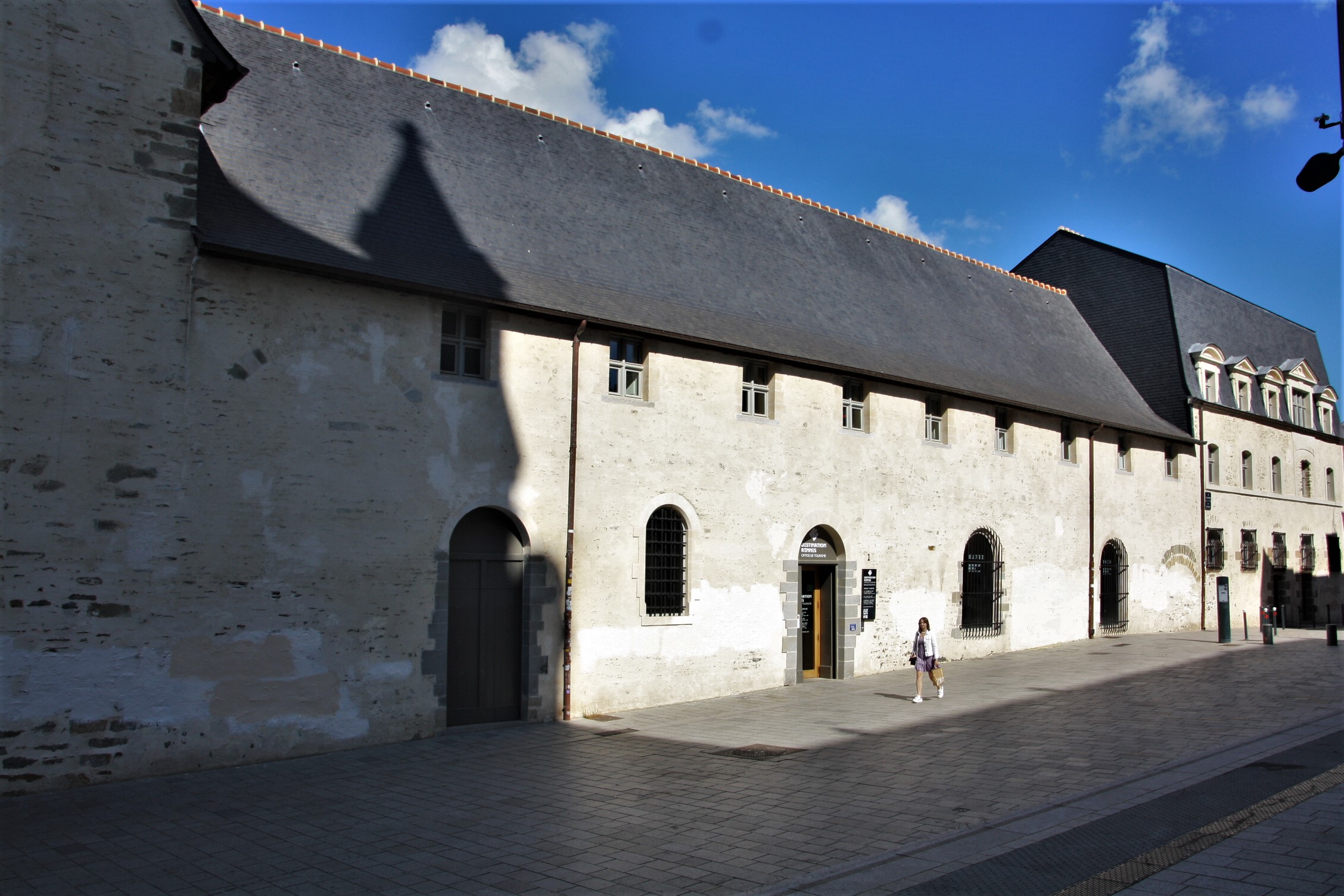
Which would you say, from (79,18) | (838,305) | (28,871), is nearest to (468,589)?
(28,871)

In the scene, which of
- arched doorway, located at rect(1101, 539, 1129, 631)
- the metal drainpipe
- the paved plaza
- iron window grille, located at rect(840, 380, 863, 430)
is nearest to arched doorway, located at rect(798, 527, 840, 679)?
iron window grille, located at rect(840, 380, 863, 430)

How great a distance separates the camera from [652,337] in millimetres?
15602

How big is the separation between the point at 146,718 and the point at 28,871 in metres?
3.30

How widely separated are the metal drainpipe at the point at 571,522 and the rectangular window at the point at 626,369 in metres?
0.73

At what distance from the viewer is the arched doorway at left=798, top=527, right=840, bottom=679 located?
18.6 meters

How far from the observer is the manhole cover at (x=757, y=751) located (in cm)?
1156

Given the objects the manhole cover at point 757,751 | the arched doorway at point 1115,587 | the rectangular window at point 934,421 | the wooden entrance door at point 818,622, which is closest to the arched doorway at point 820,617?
the wooden entrance door at point 818,622

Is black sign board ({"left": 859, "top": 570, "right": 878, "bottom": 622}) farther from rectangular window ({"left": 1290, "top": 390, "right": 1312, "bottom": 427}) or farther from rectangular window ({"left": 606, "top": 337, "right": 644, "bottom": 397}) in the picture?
rectangular window ({"left": 1290, "top": 390, "right": 1312, "bottom": 427})

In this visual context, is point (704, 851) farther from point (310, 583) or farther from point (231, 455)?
point (231, 455)

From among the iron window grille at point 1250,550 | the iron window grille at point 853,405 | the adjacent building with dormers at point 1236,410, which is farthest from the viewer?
the iron window grille at point 1250,550

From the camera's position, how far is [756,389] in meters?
17.4

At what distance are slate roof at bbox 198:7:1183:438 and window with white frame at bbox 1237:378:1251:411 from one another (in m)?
9.45

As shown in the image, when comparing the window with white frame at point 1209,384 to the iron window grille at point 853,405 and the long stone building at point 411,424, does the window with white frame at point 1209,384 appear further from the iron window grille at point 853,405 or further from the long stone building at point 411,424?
the iron window grille at point 853,405

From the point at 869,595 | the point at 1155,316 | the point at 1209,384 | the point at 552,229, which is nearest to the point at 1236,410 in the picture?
the point at 1209,384
